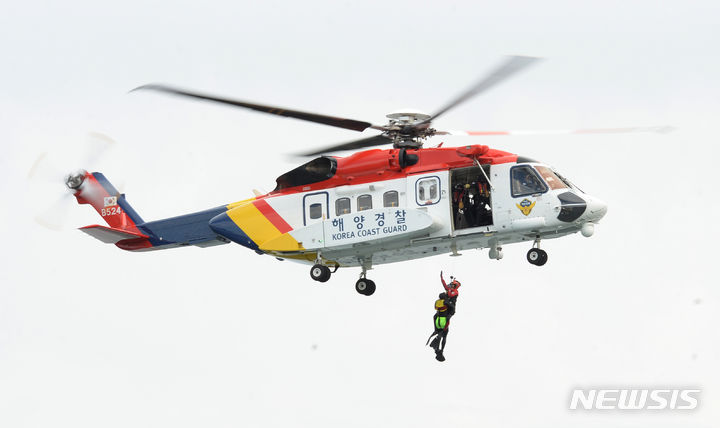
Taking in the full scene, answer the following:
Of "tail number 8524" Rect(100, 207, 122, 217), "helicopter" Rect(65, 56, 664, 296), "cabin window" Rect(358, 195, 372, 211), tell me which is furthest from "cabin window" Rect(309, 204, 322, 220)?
"tail number 8524" Rect(100, 207, 122, 217)

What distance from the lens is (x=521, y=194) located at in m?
21.6

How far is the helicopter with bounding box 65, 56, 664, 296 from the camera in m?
21.5

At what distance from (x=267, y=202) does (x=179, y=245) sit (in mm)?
2510

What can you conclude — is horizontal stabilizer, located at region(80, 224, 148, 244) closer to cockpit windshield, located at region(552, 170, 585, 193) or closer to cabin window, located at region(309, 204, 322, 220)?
cabin window, located at region(309, 204, 322, 220)

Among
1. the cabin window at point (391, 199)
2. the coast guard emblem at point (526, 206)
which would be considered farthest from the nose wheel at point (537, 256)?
the cabin window at point (391, 199)

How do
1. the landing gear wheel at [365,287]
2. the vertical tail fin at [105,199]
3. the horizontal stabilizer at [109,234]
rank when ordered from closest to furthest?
the landing gear wheel at [365,287] → the horizontal stabilizer at [109,234] → the vertical tail fin at [105,199]

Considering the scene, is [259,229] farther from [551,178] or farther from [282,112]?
[551,178]

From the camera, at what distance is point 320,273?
22.9 metres

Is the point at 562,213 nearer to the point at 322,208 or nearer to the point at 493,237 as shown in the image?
the point at 493,237

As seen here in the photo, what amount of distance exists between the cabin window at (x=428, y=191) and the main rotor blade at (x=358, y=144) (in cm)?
140

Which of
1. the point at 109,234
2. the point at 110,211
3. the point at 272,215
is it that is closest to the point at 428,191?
the point at 272,215

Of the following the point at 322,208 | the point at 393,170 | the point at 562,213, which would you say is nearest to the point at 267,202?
the point at 322,208

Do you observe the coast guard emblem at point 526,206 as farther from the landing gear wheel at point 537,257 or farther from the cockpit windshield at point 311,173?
the cockpit windshield at point 311,173

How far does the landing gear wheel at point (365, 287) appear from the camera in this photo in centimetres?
2386
